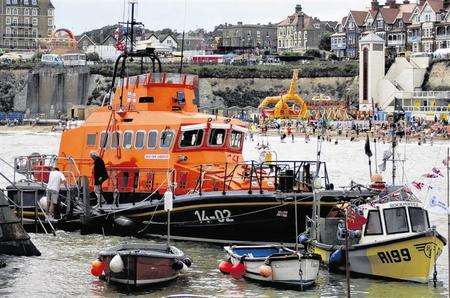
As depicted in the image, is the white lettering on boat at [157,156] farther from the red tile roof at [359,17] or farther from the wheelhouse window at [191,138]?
the red tile roof at [359,17]

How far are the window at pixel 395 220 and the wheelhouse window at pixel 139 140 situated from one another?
966 cm

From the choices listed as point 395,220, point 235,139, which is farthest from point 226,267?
point 235,139

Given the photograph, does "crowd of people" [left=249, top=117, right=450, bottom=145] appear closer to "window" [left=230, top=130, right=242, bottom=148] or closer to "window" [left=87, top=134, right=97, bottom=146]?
"window" [left=87, top=134, right=97, bottom=146]

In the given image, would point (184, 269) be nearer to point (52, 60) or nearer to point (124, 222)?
point (124, 222)

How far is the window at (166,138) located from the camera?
32.7 m

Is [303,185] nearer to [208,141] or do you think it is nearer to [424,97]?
[208,141]

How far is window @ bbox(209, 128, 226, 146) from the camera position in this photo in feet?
108

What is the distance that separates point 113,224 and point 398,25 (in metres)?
136

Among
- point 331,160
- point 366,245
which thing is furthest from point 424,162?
point 366,245

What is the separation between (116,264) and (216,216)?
632 cm

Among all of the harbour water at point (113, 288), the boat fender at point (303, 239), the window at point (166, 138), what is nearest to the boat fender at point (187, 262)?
the harbour water at point (113, 288)

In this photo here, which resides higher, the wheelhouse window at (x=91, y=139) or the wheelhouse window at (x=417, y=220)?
the wheelhouse window at (x=91, y=139)

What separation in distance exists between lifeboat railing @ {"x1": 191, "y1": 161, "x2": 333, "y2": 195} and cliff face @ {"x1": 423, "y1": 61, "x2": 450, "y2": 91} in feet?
373

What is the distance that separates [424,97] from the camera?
138875mm
